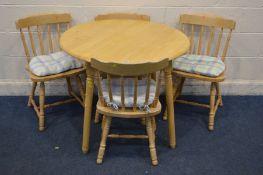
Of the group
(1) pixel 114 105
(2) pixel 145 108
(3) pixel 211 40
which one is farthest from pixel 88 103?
(3) pixel 211 40

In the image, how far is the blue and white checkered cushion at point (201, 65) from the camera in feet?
7.46

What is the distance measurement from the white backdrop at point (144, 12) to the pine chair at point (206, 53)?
0.42ft

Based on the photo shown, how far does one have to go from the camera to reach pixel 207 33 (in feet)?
8.68

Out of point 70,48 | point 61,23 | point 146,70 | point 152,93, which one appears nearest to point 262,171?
point 152,93

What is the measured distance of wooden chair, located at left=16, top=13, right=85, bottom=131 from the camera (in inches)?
92.6

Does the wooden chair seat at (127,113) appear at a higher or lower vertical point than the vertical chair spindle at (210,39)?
lower

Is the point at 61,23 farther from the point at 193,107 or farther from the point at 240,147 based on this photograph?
the point at 240,147

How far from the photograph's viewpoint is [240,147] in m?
2.29

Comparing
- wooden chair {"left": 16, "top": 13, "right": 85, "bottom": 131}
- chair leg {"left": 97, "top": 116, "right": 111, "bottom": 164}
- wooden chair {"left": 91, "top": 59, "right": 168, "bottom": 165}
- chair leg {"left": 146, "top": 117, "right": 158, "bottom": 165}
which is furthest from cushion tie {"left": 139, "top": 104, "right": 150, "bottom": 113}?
wooden chair {"left": 16, "top": 13, "right": 85, "bottom": 131}

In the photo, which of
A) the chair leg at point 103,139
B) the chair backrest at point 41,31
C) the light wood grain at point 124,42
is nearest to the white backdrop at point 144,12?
the chair backrest at point 41,31

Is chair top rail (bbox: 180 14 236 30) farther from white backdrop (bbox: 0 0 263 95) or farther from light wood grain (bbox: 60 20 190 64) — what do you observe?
light wood grain (bbox: 60 20 190 64)

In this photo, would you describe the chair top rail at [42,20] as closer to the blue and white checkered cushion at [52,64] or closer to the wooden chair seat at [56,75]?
the blue and white checkered cushion at [52,64]

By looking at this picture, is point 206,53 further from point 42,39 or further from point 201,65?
point 42,39

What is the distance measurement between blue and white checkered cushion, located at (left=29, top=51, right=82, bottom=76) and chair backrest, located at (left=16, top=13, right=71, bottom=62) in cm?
17
